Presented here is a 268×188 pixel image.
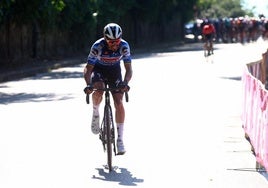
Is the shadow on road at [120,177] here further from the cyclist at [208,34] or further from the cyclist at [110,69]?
the cyclist at [208,34]

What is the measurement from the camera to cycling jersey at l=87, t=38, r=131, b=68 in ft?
31.0

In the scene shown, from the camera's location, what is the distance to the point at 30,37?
35062mm

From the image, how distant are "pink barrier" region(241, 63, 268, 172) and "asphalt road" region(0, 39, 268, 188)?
0.28 metres

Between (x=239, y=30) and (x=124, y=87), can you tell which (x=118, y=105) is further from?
(x=239, y=30)

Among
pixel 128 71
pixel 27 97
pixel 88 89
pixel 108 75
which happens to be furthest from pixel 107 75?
pixel 27 97

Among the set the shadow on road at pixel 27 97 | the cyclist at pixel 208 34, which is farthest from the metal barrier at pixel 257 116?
the cyclist at pixel 208 34

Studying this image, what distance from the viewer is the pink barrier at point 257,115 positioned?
8.70 metres

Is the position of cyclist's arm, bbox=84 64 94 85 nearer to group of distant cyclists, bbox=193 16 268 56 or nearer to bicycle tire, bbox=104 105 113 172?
bicycle tire, bbox=104 105 113 172

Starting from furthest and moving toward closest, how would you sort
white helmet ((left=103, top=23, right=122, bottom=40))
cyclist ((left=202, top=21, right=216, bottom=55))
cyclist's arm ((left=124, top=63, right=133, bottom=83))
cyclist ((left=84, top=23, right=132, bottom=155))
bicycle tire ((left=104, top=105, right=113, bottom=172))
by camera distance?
cyclist ((left=202, top=21, right=216, bottom=55))
cyclist's arm ((left=124, top=63, right=133, bottom=83))
cyclist ((left=84, top=23, right=132, bottom=155))
bicycle tire ((left=104, top=105, right=113, bottom=172))
white helmet ((left=103, top=23, right=122, bottom=40))

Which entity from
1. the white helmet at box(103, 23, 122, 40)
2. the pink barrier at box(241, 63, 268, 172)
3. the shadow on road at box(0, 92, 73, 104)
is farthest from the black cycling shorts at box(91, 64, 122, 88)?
the shadow on road at box(0, 92, 73, 104)

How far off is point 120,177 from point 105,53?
1.58 metres

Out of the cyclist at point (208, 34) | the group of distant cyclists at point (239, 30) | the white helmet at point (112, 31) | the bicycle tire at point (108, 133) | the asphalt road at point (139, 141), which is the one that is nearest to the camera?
the asphalt road at point (139, 141)

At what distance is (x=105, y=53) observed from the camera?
31.3 feet

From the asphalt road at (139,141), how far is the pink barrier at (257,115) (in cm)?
28
